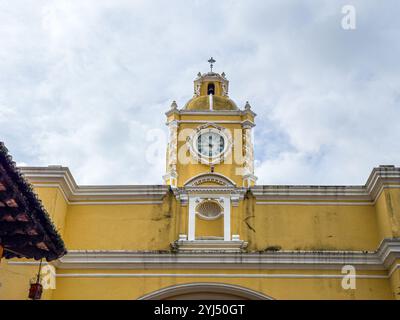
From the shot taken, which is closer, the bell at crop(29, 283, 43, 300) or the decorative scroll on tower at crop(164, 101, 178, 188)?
the bell at crop(29, 283, 43, 300)


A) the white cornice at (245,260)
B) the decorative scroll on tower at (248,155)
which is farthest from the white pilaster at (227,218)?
the decorative scroll on tower at (248,155)

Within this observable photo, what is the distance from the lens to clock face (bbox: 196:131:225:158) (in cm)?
1855

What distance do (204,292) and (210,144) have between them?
6.30 meters

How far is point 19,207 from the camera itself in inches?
305

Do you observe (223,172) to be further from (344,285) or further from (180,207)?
(344,285)

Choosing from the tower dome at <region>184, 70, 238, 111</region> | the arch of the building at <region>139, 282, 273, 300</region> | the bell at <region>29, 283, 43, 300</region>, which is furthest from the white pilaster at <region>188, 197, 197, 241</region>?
the tower dome at <region>184, 70, 238, 111</region>

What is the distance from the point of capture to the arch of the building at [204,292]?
13375 mm

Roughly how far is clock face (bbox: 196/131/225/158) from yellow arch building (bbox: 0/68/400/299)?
206 cm

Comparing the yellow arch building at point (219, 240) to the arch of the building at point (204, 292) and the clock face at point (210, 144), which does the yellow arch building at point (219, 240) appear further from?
the clock face at point (210, 144)

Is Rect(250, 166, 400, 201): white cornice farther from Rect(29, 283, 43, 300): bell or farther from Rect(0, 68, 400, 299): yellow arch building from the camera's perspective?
Rect(29, 283, 43, 300): bell

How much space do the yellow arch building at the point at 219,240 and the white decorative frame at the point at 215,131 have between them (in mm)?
1857

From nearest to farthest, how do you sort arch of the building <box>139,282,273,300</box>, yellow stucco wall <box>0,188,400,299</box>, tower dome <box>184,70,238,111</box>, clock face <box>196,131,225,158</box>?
arch of the building <box>139,282,273,300</box>
yellow stucco wall <box>0,188,400,299</box>
clock face <box>196,131,225,158</box>
tower dome <box>184,70,238,111</box>

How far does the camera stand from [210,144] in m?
18.7

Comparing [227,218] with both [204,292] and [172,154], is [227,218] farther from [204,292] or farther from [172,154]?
[172,154]
